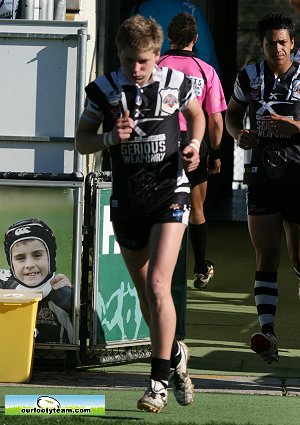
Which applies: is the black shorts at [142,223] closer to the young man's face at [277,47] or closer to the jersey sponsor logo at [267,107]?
the jersey sponsor logo at [267,107]

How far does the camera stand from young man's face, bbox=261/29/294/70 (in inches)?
301

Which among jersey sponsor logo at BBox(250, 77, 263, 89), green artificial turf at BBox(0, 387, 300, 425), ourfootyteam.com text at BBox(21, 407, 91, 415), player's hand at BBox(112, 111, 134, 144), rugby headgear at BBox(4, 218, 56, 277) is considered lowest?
green artificial turf at BBox(0, 387, 300, 425)

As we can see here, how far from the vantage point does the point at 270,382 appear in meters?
7.56

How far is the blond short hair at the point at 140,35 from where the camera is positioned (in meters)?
6.38

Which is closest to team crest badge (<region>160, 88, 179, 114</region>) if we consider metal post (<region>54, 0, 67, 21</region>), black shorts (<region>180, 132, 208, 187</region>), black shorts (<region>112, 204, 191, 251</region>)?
black shorts (<region>112, 204, 191, 251</region>)

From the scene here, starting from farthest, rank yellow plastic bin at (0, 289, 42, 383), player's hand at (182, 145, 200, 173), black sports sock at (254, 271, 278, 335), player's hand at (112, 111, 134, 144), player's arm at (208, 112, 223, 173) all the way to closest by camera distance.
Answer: player's arm at (208, 112, 223, 173) < black sports sock at (254, 271, 278, 335) < yellow plastic bin at (0, 289, 42, 383) < player's hand at (182, 145, 200, 173) < player's hand at (112, 111, 134, 144)

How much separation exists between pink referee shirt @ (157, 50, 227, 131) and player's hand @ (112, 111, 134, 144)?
127 inches

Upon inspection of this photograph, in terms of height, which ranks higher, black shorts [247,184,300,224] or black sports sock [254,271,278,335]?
black shorts [247,184,300,224]

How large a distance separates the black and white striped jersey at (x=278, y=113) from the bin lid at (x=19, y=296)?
1.41 m

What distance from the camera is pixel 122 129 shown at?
250 inches

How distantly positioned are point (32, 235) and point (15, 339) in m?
0.65

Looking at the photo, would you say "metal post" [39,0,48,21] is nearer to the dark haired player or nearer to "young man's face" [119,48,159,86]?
the dark haired player

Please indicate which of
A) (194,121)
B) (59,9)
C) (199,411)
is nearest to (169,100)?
(194,121)

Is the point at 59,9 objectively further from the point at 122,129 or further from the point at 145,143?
the point at 122,129
